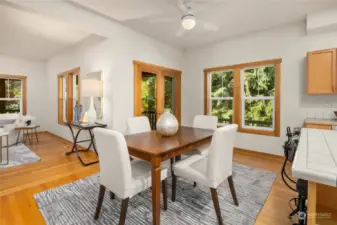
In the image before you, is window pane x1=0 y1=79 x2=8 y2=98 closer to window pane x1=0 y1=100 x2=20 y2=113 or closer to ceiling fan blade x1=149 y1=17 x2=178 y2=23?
window pane x1=0 y1=100 x2=20 y2=113

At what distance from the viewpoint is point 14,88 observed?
607 cm

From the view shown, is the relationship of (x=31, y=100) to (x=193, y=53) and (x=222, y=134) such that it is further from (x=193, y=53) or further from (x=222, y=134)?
(x=222, y=134)

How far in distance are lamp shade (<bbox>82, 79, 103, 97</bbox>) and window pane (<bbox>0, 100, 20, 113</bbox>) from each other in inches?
175

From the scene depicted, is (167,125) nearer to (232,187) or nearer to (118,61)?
(232,187)

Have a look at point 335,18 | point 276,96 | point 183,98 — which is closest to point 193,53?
point 183,98

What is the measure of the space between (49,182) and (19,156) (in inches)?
70.6

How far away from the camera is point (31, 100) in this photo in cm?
631

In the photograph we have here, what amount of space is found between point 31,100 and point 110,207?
247 inches

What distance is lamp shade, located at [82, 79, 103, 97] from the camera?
11.4 feet

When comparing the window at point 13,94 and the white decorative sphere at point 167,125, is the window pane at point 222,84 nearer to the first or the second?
the white decorative sphere at point 167,125

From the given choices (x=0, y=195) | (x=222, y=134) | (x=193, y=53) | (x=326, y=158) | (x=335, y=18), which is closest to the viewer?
(x=326, y=158)

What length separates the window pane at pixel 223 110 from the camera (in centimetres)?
442

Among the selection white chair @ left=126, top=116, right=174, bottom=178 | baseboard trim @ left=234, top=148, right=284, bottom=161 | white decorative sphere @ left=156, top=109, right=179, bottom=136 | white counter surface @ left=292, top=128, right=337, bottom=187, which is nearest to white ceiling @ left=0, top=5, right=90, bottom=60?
white chair @ left=126, top=116, right=174, bottom=178

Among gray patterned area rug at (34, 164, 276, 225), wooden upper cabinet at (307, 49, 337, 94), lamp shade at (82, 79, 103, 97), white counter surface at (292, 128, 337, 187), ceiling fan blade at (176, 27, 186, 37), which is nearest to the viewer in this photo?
white counter surface at (292, 128, 337, 187)
